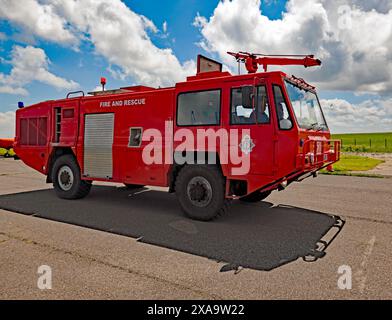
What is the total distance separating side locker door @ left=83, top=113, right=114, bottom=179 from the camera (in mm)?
7137

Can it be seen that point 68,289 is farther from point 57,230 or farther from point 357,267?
point 357,267

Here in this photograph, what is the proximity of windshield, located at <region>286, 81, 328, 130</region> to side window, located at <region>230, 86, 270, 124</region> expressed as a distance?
0.52 m

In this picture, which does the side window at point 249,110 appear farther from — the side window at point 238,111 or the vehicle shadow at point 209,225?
the vehicle shadow at point 209,225

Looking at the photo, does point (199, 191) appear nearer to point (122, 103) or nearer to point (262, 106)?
point (262, 106)

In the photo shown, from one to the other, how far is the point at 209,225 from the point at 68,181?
428cm

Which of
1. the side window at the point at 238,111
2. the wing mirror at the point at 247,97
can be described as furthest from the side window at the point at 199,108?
the wing mirror at the point at 247,97

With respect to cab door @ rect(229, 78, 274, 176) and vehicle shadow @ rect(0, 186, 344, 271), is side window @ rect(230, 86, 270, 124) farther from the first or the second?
vehicle shadow @ rect(0, 186, 344, 271)

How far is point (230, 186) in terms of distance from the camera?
561cm

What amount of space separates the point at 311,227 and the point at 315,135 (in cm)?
169

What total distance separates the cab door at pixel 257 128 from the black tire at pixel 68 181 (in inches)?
170

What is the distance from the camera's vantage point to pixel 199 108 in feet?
Answer: 19.5

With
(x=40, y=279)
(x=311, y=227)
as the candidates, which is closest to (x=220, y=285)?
(x=40, y=279)

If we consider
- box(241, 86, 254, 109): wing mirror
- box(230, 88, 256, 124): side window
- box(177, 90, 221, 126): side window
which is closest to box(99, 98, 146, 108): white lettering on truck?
box(177, 90, 221, 126): side window

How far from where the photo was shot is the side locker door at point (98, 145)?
23.4 feet
